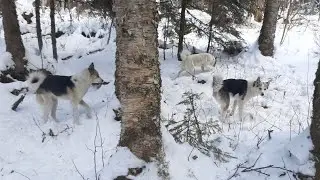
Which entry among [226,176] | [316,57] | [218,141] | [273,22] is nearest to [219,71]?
[273,22]

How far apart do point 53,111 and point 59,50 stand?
31.4 ft

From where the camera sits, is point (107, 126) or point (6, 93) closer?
point (107, 126)

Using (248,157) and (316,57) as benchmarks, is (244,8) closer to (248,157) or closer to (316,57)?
(316,57)

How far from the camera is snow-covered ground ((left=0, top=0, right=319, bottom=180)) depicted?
17.7 feet

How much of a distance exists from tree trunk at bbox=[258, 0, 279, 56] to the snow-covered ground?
1.12 feet

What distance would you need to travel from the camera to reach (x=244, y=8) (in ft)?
48.6

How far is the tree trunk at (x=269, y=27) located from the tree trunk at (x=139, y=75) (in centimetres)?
1014

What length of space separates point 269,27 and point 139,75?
1041cm

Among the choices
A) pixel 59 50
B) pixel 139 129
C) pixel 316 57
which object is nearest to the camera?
pixel 139 129

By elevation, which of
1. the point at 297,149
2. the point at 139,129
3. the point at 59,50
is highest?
the point at 139,129

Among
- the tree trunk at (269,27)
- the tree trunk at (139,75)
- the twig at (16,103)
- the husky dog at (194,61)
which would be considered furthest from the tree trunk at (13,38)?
the tree trunk at (139,75)

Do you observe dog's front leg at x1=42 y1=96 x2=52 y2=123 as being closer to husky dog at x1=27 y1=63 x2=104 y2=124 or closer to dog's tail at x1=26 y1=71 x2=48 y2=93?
husky dog at x1=27 y1=63 x2=104 y2=124

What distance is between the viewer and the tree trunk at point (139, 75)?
14.7 ft

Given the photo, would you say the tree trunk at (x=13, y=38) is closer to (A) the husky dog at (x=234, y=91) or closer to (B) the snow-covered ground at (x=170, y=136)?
(B) the snow-covered ground at (x=170, y=136)
